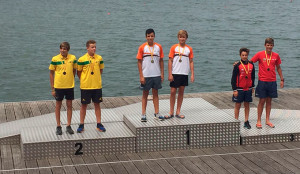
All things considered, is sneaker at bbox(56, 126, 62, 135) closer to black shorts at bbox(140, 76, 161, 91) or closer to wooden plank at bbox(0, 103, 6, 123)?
black shorts at bbox(140, 76, 161, 91)

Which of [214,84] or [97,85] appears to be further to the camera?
[214,84]

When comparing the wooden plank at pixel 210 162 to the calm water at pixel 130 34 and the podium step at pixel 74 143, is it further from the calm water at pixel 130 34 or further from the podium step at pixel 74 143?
the calm water at pixel 130 34

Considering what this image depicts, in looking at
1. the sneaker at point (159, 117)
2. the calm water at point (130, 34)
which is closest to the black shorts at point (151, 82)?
the sneaker at point (159, 117)

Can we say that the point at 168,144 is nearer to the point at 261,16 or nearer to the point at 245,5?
the point at 261,16

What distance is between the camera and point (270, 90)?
33.0ft

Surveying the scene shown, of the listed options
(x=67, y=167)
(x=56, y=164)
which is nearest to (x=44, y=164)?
(x=56, y=164)

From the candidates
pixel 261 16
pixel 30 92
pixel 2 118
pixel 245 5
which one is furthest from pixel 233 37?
pixel 2 118

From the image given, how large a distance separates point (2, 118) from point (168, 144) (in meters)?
4.42

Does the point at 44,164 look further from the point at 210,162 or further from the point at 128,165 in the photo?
the point at 210,162

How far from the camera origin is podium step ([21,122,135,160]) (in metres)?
8.84

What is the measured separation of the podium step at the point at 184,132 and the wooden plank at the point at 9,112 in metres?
3.27

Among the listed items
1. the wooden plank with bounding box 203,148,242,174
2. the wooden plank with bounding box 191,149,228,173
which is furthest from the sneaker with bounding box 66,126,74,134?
the wooden plank with bounding box 203,148,242,174

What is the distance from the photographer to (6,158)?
8.94 metres

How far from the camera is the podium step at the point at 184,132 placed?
9.34m
